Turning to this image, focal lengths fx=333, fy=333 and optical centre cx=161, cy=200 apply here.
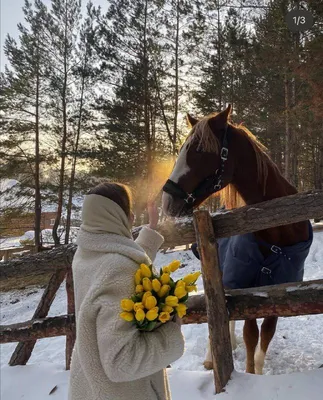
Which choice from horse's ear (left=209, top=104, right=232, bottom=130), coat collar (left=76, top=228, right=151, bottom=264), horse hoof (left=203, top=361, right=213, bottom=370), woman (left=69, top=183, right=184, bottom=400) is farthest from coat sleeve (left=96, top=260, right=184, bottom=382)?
horse hoof (left=203, top=361, right=213, bottom=370)

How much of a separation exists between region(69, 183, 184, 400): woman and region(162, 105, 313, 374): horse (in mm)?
1085

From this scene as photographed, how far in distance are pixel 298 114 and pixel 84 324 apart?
10.7m

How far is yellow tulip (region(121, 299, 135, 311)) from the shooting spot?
3.96ft

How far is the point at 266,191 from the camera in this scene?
2699mm

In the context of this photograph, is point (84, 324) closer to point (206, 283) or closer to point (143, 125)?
point (206, 283)

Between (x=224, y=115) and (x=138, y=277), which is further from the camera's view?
(x=224, y=115)

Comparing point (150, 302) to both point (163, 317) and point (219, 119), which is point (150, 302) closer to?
point (163, 317)

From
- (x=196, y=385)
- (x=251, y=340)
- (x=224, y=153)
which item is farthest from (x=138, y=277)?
(x=251, y=340)

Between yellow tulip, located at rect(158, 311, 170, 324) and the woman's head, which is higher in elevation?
the woman's head

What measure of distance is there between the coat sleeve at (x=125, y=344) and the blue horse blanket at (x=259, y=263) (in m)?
1.54

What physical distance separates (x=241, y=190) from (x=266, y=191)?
0.65 feet

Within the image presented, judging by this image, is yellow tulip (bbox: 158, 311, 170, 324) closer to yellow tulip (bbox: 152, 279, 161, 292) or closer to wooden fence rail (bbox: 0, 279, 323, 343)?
yellow tulip (bbox: 152, 279, 161, 292)

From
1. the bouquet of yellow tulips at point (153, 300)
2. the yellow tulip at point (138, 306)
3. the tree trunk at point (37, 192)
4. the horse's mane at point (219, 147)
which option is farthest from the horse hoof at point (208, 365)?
the tree trunk at point (37, 192)

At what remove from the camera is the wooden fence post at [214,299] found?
2.43 m
